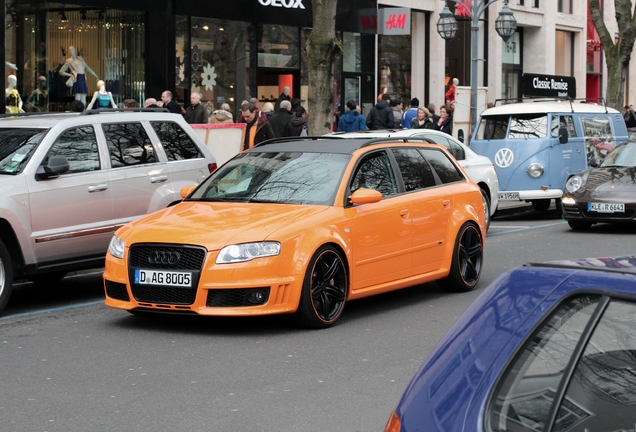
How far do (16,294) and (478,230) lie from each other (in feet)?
15.8

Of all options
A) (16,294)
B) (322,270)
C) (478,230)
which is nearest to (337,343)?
(322,270)

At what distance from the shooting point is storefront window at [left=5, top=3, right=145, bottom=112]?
71.0ft

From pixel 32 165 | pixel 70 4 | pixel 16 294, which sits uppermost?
pixel 70 4

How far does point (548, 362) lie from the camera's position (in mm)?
2629

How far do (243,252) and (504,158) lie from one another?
40.3 ft

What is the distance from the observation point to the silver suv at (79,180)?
31.9ft

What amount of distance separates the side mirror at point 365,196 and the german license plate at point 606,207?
7.86 m

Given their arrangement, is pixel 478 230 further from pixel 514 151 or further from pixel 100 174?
pixel 514 151

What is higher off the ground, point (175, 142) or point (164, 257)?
point (175, 142)

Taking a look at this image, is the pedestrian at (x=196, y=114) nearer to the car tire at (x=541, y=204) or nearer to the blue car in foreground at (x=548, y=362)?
the car tire at (x=541, y=204)

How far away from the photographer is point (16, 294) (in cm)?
1117

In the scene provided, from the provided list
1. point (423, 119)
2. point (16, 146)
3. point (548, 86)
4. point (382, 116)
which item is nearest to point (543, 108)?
point (423, 119)

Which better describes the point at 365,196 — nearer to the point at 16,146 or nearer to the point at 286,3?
the point at 16,146

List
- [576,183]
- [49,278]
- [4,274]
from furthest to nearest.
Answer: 1. [576,183]
2. [49,278]
3. [4,274]
